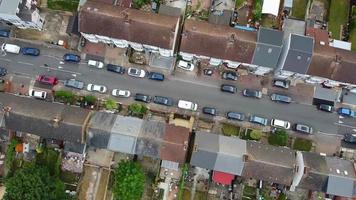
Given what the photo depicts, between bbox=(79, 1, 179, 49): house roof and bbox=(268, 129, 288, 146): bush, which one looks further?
bbox=(268, 129, 288, 146): bush

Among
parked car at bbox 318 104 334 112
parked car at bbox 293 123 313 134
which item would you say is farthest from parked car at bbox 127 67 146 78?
parked car at bbox 318 104 334 112

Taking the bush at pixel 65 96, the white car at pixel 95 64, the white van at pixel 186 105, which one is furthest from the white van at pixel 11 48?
the white van at pixel 186 105

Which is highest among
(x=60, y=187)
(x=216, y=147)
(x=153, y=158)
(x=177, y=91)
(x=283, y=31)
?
(x=283, y=31)

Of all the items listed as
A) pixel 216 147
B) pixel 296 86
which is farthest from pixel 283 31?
pixel 216 147

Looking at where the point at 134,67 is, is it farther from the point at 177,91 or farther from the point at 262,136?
Answer: the point at 262,136

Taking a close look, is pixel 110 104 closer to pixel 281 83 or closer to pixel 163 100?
pixel 163 100

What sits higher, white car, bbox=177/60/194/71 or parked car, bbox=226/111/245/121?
white car, bbox=177/60/194/71

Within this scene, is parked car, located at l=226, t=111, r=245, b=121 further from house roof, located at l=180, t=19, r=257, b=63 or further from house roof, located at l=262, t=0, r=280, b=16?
house roof, located at l=262, t=0, r=280, b=16
